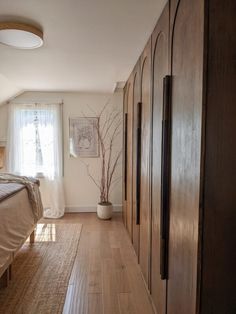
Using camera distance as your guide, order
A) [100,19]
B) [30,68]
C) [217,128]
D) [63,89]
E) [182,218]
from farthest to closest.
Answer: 1. [63,89]
2. [30,68]
3. [100,19]
4. [182,218]
5. [217,128]

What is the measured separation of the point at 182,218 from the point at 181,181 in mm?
194

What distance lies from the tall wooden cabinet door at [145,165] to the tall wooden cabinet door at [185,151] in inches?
27.4

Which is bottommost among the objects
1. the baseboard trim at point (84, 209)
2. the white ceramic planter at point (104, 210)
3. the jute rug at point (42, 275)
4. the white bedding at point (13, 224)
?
the jute rug at point (42, 275)

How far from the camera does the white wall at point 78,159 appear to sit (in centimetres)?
467

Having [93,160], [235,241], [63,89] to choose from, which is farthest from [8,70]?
[235,241]

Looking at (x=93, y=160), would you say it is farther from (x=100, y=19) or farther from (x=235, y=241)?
(x=235, y=241)

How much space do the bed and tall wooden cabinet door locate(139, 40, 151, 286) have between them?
48.4 inches

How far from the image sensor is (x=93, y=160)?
4805 millimetres

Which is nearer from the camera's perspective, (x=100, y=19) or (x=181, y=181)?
(x=181, y=181)

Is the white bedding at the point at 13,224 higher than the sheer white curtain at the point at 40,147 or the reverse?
the reverse

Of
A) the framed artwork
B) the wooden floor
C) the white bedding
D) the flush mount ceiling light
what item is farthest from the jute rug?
the flush mount ceiling light

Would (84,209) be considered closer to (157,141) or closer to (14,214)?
(14,214)

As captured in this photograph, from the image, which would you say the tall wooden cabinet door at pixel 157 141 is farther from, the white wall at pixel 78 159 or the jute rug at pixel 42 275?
the white wall at pixel 78 159

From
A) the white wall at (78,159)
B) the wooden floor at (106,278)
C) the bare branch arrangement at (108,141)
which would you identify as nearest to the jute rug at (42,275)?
the wooden floor at (106,278)
